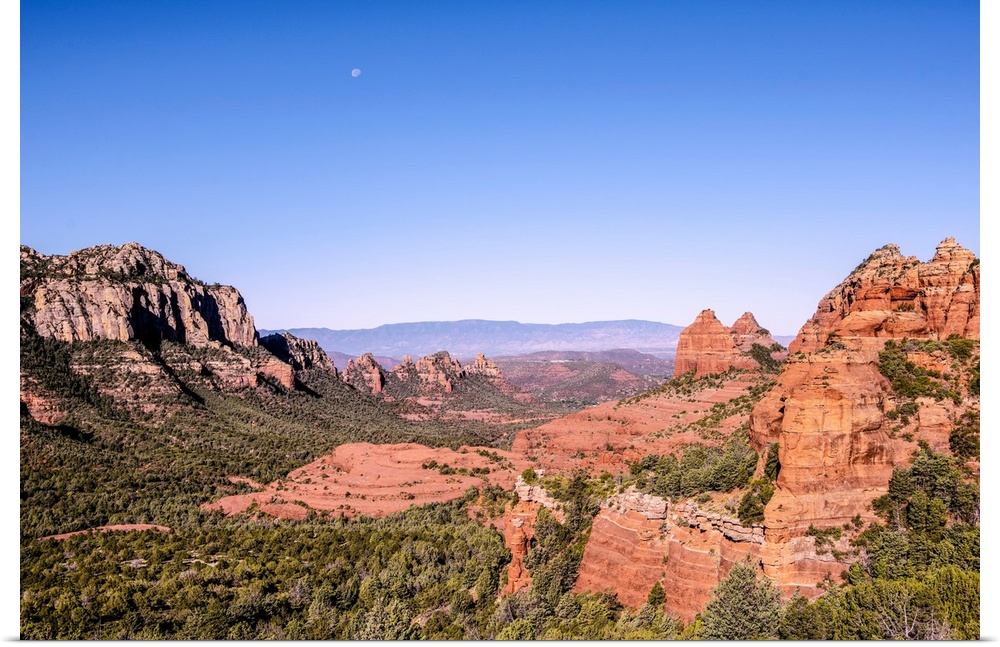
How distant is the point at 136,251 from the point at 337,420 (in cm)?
4057

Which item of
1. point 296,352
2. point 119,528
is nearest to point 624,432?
point 119,528

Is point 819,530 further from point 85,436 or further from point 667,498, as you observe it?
point 85,436

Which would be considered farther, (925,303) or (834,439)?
(925,303)

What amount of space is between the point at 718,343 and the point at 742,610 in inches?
1714

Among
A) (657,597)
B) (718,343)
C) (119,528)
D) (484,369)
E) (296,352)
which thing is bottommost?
(119,528)

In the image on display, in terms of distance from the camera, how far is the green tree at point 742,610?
61.9ft

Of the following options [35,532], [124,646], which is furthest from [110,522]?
[124,646]

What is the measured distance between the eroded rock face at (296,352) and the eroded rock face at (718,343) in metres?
80.1

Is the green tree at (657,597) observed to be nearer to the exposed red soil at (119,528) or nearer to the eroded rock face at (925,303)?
the eroded rock face at (925,303)

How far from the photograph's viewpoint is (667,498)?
26.0 m

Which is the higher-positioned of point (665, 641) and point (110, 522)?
point (665, 641)

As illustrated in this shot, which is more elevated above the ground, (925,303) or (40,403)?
(925,303)

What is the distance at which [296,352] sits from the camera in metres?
128

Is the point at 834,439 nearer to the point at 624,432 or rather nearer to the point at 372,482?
the point at 624,432
